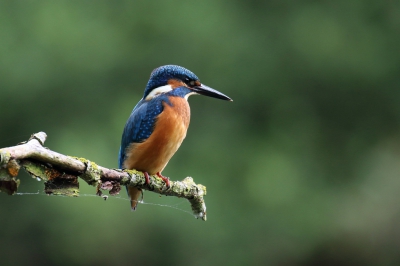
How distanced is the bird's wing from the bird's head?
9 cm

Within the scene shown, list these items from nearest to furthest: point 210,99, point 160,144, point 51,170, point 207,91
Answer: point 51,170, point 160,144, point 207,91, point 210,99

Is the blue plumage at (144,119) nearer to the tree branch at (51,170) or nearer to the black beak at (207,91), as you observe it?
Answer: the black beak at (207,91)

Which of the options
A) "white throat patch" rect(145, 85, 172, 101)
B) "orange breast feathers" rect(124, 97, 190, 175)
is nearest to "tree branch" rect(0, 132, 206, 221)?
"orange breast feathers" rect(124, 97, 190, 175)

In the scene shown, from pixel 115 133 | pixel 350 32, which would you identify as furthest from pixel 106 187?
pixel 350 32

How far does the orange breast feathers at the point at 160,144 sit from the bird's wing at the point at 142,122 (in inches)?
0.9

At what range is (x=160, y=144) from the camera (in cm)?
278

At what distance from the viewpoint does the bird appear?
2754 millimetres

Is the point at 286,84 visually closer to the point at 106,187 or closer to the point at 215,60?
the point at 215,60

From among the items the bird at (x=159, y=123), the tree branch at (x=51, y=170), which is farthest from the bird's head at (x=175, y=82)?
the tree branch at (x=51, y=170)

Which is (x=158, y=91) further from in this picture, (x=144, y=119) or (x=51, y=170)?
(x=51, y=170)

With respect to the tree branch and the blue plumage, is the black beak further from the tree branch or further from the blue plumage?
the tree branch


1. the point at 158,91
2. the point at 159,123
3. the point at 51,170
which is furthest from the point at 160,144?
the point at 51,170

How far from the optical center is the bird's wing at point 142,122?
2.80 meters

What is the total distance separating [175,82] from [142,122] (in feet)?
0.86
